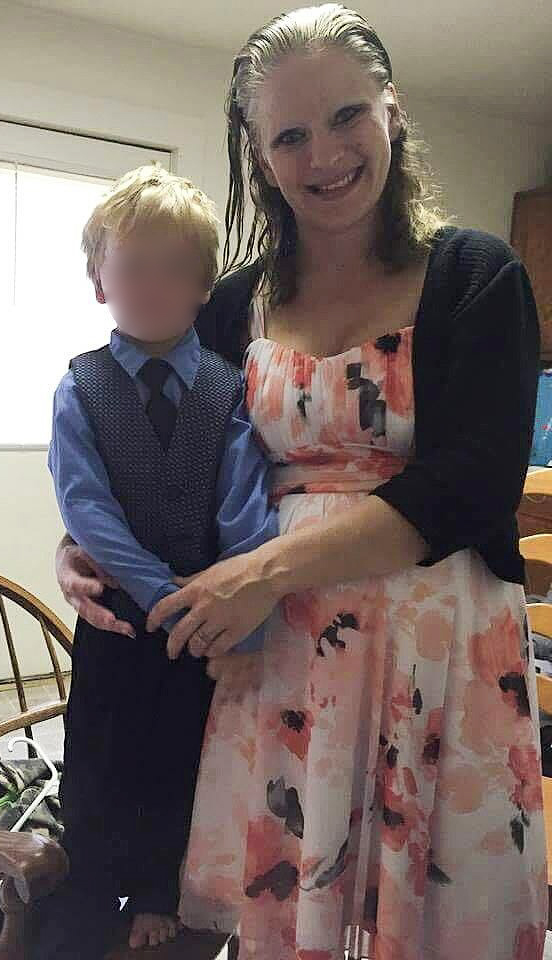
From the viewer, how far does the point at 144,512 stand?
89 centimetres

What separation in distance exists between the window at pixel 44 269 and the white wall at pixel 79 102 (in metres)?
0.09

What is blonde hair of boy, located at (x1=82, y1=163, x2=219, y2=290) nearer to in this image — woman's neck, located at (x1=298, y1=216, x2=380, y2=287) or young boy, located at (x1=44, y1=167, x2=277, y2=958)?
young boy, located at (x1=44, y1=167, x2=277, y2=958)

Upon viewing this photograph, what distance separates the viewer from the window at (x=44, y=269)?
2.87 metres

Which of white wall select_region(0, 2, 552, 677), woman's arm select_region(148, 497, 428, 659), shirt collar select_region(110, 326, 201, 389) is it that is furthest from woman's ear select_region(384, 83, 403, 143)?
white wall select_region(0, 2, 552, 677)

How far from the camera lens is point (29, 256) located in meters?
2.97

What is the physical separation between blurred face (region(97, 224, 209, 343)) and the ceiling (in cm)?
210

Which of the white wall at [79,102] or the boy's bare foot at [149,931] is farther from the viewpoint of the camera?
the white wall at [79,102]

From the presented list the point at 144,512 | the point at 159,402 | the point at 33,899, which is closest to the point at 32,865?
the point at 33,899

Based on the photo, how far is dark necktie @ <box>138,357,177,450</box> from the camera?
2.99ft

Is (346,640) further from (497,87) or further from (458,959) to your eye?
(497,87)

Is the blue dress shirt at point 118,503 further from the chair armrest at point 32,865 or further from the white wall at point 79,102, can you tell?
the white wall at point 79,102

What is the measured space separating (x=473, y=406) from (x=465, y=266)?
0.52ft

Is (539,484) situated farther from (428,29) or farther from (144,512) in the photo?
(428,29)

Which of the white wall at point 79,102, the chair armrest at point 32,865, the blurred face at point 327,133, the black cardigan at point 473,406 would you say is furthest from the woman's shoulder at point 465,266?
the white wall at point 79,102
